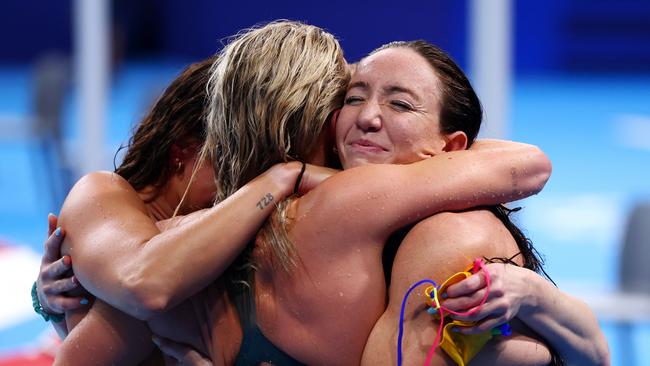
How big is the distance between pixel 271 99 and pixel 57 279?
0.64 meters

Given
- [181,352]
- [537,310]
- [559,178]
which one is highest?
[537,310]

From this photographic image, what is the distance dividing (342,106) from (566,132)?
972 centimetres

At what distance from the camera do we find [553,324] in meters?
1.87

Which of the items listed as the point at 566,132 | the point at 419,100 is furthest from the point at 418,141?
the point at 566,132

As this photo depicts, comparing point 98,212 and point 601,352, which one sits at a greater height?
point 98,212

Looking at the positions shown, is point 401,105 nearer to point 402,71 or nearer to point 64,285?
point 402,71

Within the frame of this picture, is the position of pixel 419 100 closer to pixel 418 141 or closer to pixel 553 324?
pixel 418 141

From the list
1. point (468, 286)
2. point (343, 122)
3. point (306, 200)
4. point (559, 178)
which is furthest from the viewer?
Result: point (559, 178)

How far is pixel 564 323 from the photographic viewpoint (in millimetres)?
1894

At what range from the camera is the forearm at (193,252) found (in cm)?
187

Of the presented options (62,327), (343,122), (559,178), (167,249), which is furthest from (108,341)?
(559,178)

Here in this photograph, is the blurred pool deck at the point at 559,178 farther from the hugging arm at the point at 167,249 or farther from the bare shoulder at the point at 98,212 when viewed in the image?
the hugging arm at the point at 167,249

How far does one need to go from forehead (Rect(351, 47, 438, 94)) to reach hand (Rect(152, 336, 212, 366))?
65cm

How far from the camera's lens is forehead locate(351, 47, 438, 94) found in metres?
2.00
